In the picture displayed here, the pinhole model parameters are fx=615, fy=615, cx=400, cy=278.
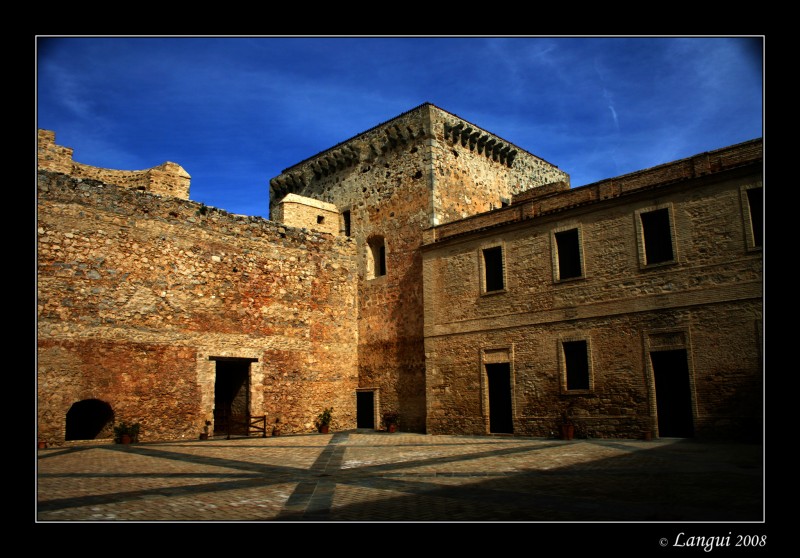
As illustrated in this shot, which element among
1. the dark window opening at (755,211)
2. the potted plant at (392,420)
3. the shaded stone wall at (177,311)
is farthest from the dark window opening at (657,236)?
the shaded stone wall at (177,311)

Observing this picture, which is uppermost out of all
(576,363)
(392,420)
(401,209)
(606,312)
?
(401,209)

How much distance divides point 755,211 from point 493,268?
23.9ft

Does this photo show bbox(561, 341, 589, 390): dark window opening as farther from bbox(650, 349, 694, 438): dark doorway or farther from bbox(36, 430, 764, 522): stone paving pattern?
bbox(36, 430, 764, 522): stone paving pattern

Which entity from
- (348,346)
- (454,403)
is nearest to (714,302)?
(454,403)

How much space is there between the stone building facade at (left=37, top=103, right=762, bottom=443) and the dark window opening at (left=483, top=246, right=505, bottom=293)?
7 centimetres

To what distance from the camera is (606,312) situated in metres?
15.9

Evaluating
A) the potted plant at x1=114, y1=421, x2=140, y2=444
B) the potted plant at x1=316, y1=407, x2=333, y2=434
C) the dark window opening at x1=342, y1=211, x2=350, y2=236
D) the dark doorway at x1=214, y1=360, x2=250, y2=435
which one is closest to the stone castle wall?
the dark window opening at x1=342, y1=211, x2=350, y2=236

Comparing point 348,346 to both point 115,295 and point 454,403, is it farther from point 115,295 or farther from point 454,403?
point 115,295

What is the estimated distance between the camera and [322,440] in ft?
57.4

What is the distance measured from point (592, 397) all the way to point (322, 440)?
7.51 m

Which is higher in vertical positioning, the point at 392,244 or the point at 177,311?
the point at 392,244

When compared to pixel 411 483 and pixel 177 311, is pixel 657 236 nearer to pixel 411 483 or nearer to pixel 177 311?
pixel 411 483
